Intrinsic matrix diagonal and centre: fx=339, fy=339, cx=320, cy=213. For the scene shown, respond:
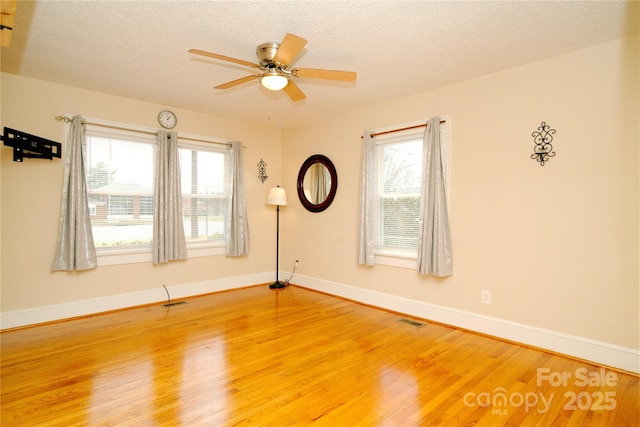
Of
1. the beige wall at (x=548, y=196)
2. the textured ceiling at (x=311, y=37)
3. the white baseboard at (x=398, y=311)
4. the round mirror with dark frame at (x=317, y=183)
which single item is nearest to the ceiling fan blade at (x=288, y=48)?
the textured ceiling at (x=311, y=37)

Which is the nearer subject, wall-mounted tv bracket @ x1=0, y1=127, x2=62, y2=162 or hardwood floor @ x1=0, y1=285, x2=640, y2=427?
hardwood floor @ x1=0, y1=285, x2=640, y2=427

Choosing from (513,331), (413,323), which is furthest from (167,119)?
(513,331)

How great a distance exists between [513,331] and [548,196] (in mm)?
1290

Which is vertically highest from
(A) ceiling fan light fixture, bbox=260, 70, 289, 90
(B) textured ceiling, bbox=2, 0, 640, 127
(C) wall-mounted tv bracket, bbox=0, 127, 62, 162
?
(B) textured ceiling, bbox=2, 0, 640, 127

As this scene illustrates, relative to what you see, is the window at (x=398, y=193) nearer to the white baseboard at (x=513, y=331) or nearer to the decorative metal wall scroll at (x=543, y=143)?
the white baseboard at (x=513, y=331)

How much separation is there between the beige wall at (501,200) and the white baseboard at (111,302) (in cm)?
8

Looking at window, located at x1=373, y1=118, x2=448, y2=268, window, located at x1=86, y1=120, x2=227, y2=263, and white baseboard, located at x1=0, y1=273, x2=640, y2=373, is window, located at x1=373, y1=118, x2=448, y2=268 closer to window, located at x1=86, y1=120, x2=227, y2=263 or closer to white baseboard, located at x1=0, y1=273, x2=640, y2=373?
white baseboard, located at x1=0, y1=273, x2=640, y2=373

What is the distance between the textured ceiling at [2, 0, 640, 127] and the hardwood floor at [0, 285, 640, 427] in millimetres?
2586

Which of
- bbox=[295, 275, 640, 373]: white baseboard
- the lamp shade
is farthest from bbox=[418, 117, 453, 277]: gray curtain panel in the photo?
the lamp shade

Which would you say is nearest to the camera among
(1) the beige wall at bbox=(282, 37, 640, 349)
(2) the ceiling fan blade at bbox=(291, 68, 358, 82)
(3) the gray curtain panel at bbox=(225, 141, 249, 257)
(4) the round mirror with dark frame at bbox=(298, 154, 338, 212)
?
(2) the ceiling fan blade at bbox=(291, 68, 358, 82)

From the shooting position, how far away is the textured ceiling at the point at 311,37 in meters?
2.28

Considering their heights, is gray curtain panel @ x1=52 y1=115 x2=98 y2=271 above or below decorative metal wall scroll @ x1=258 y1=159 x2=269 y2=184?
below

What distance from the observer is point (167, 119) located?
451 centimetres

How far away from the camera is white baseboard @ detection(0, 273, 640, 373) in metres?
2.74
